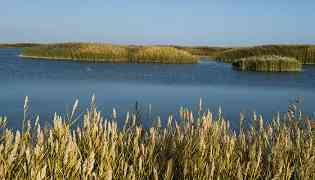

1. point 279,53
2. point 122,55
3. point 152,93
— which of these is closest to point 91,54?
point 122,55

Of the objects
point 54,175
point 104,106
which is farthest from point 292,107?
point 104,106

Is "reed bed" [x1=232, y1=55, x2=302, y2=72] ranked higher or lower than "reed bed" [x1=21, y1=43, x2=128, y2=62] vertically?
lower

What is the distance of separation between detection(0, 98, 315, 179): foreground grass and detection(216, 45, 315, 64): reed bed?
5543cm

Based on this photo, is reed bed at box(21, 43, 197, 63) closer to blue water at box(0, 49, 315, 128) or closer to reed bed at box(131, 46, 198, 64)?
reed bed at box(131, 46, 198, 64)

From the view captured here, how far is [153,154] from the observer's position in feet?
16.0

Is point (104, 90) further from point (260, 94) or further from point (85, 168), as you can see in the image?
point (85, 168)

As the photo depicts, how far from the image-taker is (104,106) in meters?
18.3

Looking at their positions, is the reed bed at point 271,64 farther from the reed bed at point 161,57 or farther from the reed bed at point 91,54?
the reed bed at point 91,54

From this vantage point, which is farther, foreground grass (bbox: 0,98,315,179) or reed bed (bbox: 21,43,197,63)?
reed bed (bbox: 21,43,197,63)

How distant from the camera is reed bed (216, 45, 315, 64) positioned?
58938 millimetres

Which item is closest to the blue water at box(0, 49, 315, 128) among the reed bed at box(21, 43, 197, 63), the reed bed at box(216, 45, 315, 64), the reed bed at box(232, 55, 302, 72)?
the reed bed at box(232, 55, 302, 72)

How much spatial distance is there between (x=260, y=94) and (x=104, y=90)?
24.2 feet

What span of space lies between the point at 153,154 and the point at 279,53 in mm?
58831

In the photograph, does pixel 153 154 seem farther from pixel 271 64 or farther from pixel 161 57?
pixel 161 57
